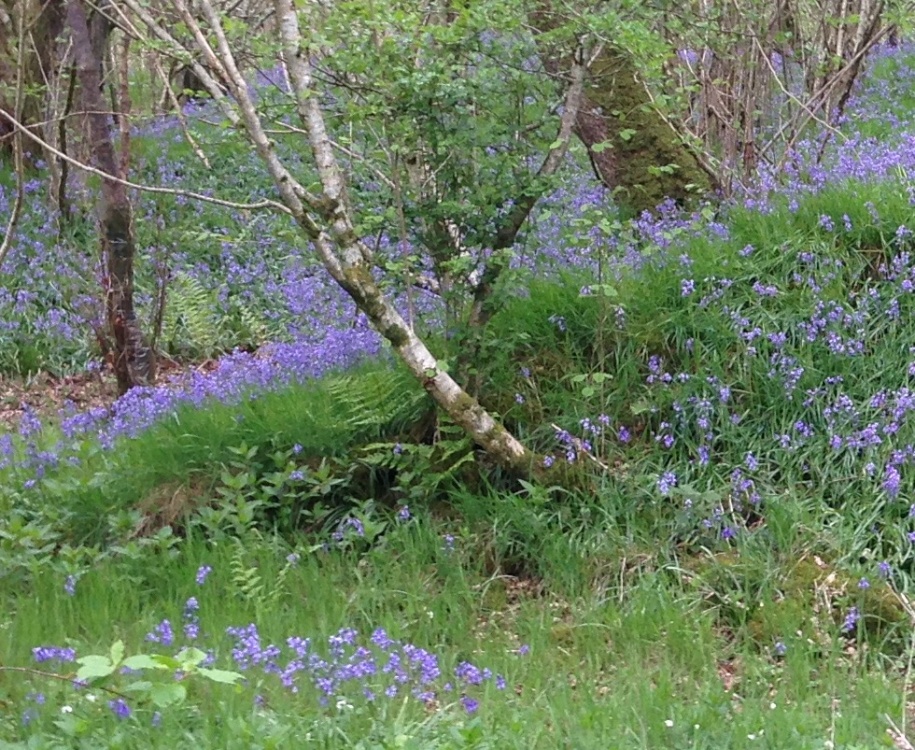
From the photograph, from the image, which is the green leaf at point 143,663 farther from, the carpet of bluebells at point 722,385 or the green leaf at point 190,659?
the carpet of bluebells at point 722,385

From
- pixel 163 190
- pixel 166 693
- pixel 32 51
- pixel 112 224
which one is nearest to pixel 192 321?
pixel 112 224

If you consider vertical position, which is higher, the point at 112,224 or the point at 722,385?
the point at 112,224

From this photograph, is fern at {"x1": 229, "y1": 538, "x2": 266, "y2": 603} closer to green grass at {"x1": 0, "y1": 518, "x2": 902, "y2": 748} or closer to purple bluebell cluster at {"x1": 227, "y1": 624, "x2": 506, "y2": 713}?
green grass at {"x1": 0, "y1": 518, "x2": 902, "y2": 748}

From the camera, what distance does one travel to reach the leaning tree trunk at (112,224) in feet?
22.1

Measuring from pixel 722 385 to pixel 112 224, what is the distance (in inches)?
152

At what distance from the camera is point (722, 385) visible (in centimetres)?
514

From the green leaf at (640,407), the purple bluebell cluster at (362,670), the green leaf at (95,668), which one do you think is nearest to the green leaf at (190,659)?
the green leaf at (95,668)

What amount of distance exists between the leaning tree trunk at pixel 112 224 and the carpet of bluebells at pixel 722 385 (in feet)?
1.70

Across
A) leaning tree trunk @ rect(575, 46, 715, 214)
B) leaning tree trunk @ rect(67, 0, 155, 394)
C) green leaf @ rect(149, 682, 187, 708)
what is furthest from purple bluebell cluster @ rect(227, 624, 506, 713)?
leaning tree trunk @ rect(575, 46, 715, 214)

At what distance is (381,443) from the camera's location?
17.5ft

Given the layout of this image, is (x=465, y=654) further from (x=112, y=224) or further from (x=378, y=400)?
(x=112, y=224)

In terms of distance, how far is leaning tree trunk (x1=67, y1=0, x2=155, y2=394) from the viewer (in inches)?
265

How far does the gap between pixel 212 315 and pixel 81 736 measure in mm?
6188

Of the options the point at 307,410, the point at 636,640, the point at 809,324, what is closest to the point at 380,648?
the point at 636,640
